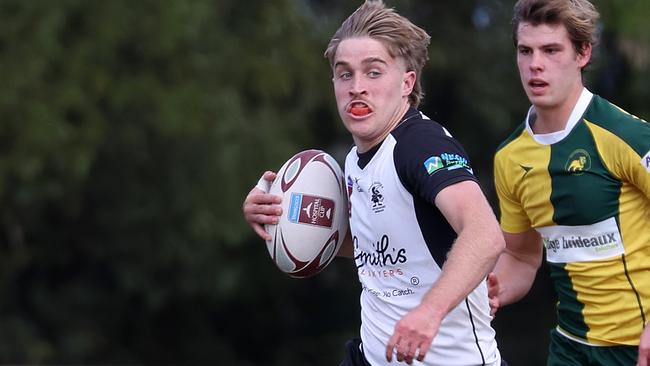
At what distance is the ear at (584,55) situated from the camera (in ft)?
15.3

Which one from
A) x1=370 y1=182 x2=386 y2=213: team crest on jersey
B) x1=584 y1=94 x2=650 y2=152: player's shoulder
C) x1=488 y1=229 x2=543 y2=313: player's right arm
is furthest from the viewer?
x1=488 y1=229 x2=543 y2=313: player's right arm

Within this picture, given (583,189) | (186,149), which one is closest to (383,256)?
(583,189)

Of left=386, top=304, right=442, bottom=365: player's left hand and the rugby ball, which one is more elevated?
the rugby ball

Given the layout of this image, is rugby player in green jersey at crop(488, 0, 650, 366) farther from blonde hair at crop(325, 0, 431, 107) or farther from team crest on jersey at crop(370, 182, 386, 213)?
team crest on jersey at crop(370, 182, 386, 213)

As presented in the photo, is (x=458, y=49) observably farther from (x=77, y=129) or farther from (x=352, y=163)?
(x=352, y=163)

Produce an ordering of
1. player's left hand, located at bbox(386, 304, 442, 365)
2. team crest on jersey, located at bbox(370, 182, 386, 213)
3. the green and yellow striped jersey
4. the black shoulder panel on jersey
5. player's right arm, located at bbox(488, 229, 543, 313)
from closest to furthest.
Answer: player's left hand, located at bbox(386, 304, 442, 365) → the black shoulder panel on jersey → team crest on jersey, located at bbox(370, 182, 386, 213) → the green and yellow striped jersey → player's right arm, located at bbox(488, 229, 543, 313)

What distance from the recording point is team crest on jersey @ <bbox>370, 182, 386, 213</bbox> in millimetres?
4141

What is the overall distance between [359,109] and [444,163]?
1.53 ft

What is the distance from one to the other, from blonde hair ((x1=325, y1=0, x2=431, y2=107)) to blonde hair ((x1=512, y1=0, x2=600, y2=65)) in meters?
0.52

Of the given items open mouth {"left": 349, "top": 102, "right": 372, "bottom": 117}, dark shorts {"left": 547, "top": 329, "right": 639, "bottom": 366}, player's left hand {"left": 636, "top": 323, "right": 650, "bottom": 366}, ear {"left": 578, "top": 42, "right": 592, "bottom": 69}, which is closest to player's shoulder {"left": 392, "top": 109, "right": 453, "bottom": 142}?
open mouth {"left": 349, "top": 102, "right": 372, "bottom": 117}

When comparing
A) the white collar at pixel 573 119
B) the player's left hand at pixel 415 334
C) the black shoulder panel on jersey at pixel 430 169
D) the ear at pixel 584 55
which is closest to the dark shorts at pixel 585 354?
the white collar at pixel 573 119

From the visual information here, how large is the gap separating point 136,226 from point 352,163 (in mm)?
10493

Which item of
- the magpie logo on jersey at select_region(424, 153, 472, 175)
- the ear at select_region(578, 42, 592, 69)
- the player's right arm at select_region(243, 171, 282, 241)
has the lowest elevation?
the player's right arm at select_region(243, 171, 282, 241)

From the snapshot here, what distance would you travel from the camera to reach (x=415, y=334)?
3.55 m
